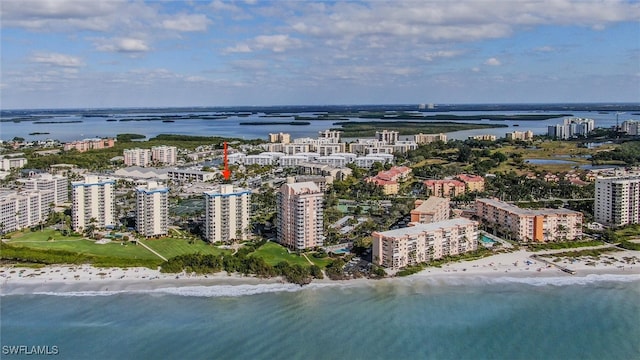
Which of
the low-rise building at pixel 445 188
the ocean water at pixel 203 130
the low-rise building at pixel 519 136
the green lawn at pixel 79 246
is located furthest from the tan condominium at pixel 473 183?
the ocean water at pixel 203 130

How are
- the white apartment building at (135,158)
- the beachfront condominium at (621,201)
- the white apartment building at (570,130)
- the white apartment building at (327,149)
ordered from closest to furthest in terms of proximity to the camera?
1. the beachfront condominium at (621,201)
2. the white apartment building at (135,158)
3. the white apartment building at (327,149)
4. the white apartment building at (570,130)

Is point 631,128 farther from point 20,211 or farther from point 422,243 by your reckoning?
point 20,211

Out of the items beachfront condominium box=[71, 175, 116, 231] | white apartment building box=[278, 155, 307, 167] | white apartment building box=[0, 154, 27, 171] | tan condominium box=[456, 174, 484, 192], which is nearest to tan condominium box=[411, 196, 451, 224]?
tan condominium box=[456, 174, 484, 192]

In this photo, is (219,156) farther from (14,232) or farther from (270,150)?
(14,232)

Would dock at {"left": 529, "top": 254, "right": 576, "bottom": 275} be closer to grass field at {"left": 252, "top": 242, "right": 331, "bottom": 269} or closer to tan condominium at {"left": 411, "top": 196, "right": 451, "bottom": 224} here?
tan condominium at {"left": 411, "top": 196, "right": 451, "bottom": 224}

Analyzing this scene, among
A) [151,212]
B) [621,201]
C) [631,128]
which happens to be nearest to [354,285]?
[151,212]

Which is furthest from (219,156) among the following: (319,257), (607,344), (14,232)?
(607,344)

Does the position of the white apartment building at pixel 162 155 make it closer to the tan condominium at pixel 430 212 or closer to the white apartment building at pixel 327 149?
the white apartment building at pixel 327 149
